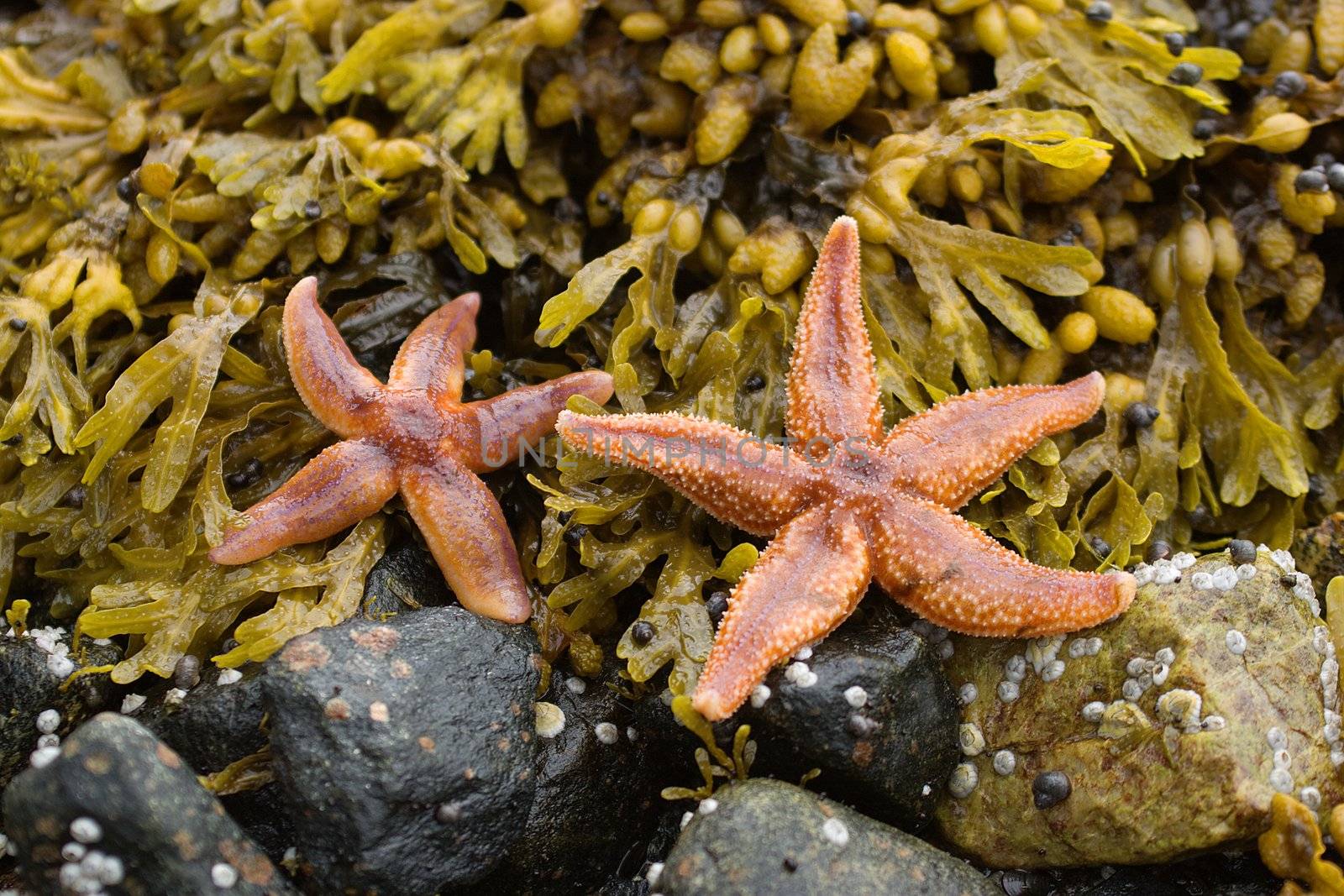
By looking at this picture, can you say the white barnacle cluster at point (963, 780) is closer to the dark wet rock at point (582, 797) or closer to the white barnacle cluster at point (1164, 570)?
the white barnacle cluster at point (1164, 570)

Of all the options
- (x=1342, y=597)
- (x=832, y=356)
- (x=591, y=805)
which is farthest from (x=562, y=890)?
(x=1342, y=597)

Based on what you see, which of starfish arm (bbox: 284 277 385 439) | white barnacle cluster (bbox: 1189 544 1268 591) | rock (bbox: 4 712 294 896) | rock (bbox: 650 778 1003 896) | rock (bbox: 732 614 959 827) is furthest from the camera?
starfish arm (bbox: 284 277 385 439)

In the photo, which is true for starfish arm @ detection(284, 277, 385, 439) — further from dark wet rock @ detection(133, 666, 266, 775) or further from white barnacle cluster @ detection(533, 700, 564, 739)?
white barnacle cluster @ detection(533, 700, 564, 739)

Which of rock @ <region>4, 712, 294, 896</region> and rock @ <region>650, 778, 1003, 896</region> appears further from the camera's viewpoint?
rock @ <region>650, 778, 1003, 896</region>

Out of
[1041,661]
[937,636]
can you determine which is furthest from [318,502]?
[1041,661]

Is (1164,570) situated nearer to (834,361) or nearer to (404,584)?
(834,361)

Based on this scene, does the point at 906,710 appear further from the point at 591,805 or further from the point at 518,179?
the point at 518,179

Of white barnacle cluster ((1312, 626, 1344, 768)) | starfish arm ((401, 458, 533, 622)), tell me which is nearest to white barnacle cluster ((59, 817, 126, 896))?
starfish arm ((401, 458, 533, 622))
